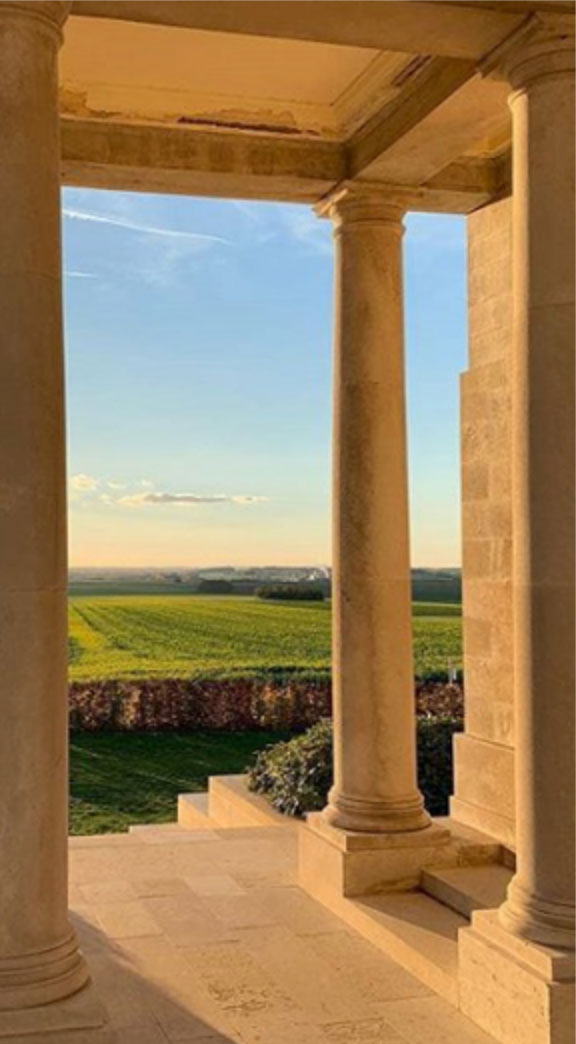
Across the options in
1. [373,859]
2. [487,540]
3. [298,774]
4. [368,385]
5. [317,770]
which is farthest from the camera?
[298,774]

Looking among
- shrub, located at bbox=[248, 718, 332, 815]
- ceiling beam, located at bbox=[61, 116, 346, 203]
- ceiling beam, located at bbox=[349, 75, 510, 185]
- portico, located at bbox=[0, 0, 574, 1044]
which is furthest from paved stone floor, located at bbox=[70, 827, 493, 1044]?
ceiling beam, located at bbox=[61, 116, 346, 203]

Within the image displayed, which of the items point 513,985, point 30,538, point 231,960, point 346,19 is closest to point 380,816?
point 231,960

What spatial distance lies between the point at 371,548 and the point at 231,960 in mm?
15827

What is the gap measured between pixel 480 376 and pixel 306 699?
3561 inches

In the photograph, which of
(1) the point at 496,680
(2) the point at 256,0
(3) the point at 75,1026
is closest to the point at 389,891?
(1) the point at 496,680

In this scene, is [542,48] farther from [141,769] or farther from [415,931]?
[141,769]

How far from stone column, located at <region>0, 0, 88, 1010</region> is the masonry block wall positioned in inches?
907

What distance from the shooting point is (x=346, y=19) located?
32.0m

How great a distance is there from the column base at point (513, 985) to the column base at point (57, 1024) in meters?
10.4

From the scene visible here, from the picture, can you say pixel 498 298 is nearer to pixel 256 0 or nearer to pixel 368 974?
pixel 256 0

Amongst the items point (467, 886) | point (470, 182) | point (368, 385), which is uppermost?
point (470, 182)

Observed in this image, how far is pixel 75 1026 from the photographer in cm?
2725

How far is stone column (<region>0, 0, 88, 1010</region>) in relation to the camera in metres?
27.8

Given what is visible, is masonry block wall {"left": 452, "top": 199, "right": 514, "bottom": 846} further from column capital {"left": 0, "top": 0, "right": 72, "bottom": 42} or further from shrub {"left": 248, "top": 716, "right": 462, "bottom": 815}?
column capital {"left": 0, "top": 0, "right": 72, "bottom": 42}
